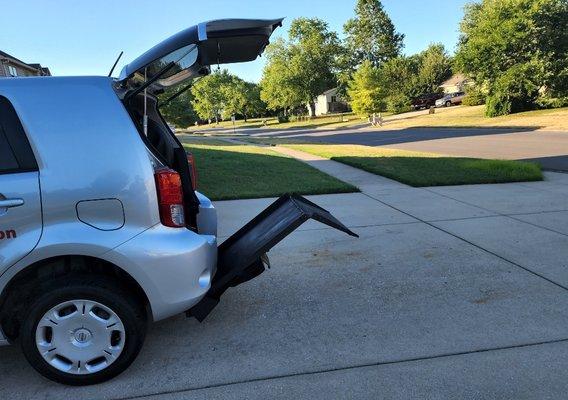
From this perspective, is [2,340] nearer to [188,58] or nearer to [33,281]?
[33,281]

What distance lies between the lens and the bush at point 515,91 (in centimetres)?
3625

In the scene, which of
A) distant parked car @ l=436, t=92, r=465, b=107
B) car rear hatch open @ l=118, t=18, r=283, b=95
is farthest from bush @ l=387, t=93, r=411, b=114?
car rear hatch open @ l=118, t=18, r=283, b=95

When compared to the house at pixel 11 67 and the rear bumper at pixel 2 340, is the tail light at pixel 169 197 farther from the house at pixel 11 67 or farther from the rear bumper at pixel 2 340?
the house at pixel 11 67

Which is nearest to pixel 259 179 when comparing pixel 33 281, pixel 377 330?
pixel 377 330

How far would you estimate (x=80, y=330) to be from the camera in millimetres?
2875

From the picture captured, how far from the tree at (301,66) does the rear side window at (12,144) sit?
58.6 metres

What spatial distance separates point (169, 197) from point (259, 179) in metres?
7.87

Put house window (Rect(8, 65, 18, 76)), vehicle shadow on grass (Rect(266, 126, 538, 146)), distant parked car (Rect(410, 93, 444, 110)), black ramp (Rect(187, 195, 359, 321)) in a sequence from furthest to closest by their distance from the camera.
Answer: distant parked car (Rect(410, 93, 444, 110)), house window (Rect(8, 65, 18, 76)), vehicle shadow on grass (Rect(266, 126, 538, 146)), black ramp (Rect(187, 195, 359, 321))

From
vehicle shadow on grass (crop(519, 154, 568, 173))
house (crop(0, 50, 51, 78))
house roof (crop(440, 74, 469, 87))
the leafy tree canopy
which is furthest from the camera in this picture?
house roof (crop(440, 74, 469, 87))

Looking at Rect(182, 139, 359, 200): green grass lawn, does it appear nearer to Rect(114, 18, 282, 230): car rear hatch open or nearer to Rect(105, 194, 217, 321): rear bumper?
Rect(114, 18, 282, 230): car rear hatch open

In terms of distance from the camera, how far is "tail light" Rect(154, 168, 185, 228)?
9.80ft

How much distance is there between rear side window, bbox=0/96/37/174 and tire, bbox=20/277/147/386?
2.36ft

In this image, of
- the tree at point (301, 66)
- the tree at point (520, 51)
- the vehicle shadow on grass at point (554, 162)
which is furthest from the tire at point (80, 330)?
the tree at point (301, 66)

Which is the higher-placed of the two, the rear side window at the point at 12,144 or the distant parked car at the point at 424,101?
the rear side window at the point at 12,144
